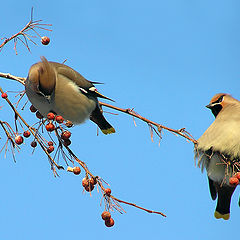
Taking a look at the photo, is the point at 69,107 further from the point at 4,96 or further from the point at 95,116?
the point at 4,96

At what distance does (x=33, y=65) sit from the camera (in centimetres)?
365

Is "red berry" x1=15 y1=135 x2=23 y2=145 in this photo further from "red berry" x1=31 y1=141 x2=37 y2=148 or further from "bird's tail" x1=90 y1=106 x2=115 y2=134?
"bird's tail" x1=90 y1=106 x2=115 y2=134

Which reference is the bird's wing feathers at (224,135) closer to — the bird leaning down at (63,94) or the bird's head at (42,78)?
the bird leaning down at (63,94)

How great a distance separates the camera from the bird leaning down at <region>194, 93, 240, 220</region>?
3.88 metres

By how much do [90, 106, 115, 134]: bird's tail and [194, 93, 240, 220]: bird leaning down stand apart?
2.91 ft

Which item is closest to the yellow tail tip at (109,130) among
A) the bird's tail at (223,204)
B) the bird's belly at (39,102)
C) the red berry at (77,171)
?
the bird's belly at (39,102)

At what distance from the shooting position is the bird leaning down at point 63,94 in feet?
11.3

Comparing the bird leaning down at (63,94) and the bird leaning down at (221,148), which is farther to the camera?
the bird leaning down at (221,148)

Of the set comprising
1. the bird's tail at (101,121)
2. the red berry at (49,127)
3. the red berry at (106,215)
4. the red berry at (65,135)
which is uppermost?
the bird's tail at (101,121)

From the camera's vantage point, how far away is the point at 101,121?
431 centimetres

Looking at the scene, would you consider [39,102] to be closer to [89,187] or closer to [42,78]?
[42,78]

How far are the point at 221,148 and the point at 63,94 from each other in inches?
58.7

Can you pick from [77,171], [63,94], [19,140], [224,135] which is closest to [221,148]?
[224,135]

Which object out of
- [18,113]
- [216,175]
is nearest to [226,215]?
[216,175]
